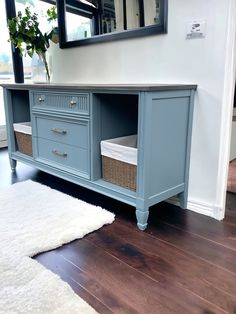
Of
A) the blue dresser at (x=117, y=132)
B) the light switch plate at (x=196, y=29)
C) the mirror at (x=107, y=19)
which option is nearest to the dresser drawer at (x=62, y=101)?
the blue dresser at (x=117, y=132)

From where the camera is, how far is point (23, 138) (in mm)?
2541

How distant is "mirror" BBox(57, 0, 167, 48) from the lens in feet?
6.12

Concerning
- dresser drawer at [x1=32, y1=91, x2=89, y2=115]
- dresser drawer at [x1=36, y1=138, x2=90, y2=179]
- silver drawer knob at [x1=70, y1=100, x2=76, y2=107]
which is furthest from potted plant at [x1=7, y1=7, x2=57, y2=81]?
silver drawer knob at [x1=70, y1=100, x2=76, y2=107]

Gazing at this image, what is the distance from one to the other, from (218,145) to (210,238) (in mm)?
552

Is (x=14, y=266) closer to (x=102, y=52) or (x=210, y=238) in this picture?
(x=210, y=238)

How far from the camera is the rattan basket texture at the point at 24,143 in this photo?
2471 millimetres

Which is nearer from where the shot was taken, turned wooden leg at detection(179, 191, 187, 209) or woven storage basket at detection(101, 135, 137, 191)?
woven storage basket at detection(101, 135, 137, 191)

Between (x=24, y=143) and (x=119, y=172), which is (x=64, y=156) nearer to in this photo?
(x=119, y=172)

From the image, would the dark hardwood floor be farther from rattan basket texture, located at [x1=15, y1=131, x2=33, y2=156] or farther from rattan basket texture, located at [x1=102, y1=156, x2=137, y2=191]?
rattan basket texture, located at [x1=15, y1=131, x2=33, y2=156]

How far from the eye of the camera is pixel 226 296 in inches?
44.3

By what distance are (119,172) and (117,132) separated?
1.14 ft

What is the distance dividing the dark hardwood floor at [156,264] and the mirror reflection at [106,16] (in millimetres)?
1303

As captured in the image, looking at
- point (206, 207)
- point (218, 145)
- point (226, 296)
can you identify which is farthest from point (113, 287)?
point (218, 145)

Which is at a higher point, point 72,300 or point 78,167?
point 78,167
